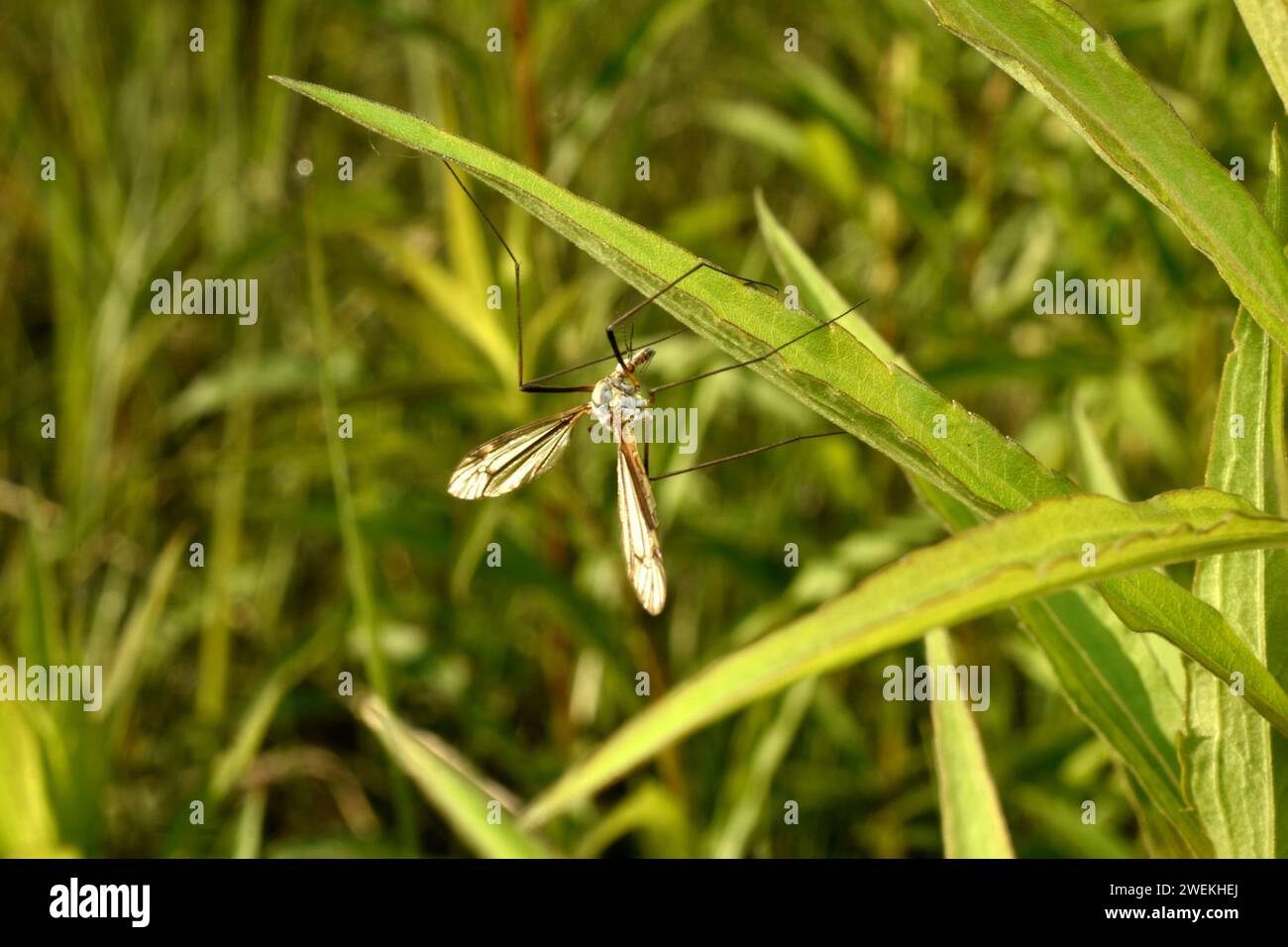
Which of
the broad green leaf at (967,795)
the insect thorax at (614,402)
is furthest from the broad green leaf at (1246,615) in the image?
the insect thorax at (614,402)

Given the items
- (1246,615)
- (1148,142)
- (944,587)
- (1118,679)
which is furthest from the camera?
A: (1118,679)

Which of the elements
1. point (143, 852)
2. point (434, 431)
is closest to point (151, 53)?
point (434, 431)

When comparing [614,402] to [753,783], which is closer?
[614,402]

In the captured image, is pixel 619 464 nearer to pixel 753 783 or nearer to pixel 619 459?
pixel 619 459

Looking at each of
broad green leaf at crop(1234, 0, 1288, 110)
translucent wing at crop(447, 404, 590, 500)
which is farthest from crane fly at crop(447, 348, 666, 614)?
broad green leaf at crop(1234, 0, 1288, 110)

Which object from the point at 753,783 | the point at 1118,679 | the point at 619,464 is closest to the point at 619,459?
the point at 619,464

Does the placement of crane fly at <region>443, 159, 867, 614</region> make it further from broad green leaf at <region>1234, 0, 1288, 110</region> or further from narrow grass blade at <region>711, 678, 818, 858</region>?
narrow grass blade at <region>711, 678, 818, 858</region>
